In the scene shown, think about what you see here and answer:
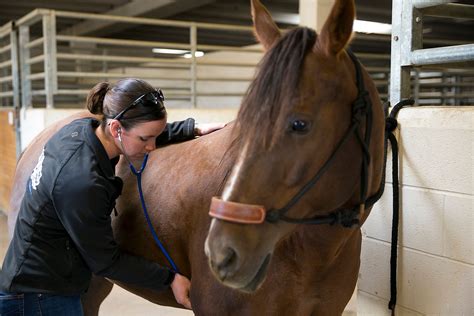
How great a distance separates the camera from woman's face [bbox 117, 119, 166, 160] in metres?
1.57

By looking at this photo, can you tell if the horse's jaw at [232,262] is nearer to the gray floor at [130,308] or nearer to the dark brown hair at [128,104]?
the dark brown hair at [128,104]

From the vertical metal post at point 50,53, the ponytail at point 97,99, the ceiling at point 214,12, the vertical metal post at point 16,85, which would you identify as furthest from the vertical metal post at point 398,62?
the ceiling at point 214,12

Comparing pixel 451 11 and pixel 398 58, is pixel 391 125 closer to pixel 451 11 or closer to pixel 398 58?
pixel 398 58

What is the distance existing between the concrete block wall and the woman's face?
0.84 meters

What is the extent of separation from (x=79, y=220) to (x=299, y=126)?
76 centimetres

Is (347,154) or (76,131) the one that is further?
(76,131)

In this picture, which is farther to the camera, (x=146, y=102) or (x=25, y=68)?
(x=25, y=68)

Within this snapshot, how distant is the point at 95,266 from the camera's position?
1.55 meters

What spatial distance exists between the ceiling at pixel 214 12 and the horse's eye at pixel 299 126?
5.93m

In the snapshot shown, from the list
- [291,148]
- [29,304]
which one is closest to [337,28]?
[291,148]

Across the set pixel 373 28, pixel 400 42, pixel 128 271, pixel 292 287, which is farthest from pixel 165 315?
pixel 373 28

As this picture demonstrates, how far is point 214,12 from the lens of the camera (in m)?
8.32

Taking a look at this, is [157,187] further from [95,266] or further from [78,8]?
[78,8]

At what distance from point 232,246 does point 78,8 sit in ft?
26.7
